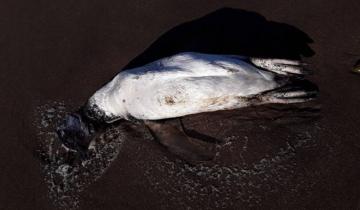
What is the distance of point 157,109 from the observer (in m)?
4.75

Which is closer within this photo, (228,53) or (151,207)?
(151,207)

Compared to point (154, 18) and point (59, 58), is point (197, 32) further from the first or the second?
point (59, 58)

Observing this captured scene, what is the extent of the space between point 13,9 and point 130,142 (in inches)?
110

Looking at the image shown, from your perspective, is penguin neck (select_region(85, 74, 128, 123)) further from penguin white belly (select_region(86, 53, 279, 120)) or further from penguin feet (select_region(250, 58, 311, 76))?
penguin feet (select_region(250, 58, 311, 76))

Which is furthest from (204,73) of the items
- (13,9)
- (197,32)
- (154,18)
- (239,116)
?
(13,9)

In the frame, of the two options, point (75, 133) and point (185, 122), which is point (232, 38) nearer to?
point (185, 122)

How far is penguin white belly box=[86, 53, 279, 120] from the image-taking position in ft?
15.2

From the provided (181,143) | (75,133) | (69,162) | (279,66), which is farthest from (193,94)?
(69,162)

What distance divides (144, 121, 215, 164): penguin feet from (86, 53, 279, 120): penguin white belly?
0.13m

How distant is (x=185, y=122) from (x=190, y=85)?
0.50 metres

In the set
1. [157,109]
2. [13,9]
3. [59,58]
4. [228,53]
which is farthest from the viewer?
[13,9]

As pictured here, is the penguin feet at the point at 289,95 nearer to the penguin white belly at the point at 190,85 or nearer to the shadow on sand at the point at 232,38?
the penguin white belly at the point at 190,85

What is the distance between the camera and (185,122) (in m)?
4.91

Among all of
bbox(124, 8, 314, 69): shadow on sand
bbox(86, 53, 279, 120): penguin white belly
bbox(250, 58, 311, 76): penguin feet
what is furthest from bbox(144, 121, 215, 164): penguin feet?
bbox(250, 58, 311, 76): penguin feet
